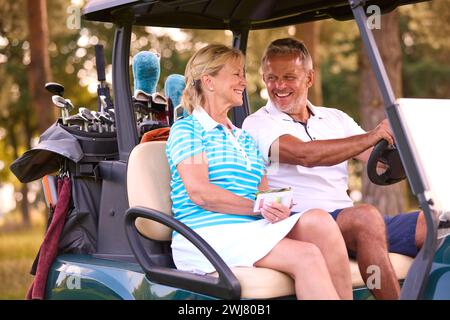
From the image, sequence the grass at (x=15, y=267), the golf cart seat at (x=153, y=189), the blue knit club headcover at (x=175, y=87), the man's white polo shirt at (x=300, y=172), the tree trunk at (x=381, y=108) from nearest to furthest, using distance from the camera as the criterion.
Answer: the golf cart seat at (x=153, y=189) → the man's white polo shirt at (x=300, y=172) → the blue knit club headcover at (x=175, y=87) → the tree trunk at (x=381, y=108) → the grass at (x=15, y=267)

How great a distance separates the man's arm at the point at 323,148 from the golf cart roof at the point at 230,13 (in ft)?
2.23

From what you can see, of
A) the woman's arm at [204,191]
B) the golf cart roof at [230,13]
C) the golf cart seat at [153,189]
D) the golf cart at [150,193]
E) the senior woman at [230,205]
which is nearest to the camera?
the golf cart at [150,193]

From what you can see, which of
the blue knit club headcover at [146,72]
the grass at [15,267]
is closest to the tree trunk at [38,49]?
the grass at [15,267]

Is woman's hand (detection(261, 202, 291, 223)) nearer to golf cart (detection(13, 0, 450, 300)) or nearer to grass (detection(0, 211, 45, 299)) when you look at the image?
golf cart (detection(13, 0, 450, 300))

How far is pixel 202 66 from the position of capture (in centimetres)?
326

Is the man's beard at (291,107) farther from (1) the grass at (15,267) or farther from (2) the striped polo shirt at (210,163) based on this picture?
(1) the grass at (15,267)

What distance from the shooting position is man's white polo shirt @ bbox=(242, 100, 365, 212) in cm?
349

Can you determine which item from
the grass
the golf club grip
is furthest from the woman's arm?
the grass

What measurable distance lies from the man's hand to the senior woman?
0.43 m

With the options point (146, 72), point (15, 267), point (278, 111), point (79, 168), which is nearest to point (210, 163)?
point (278, 111)

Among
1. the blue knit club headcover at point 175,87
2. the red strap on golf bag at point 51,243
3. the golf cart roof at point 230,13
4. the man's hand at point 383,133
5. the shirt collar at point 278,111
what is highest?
the golf cart roof at point 230,13

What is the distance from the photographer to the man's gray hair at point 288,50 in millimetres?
3594
